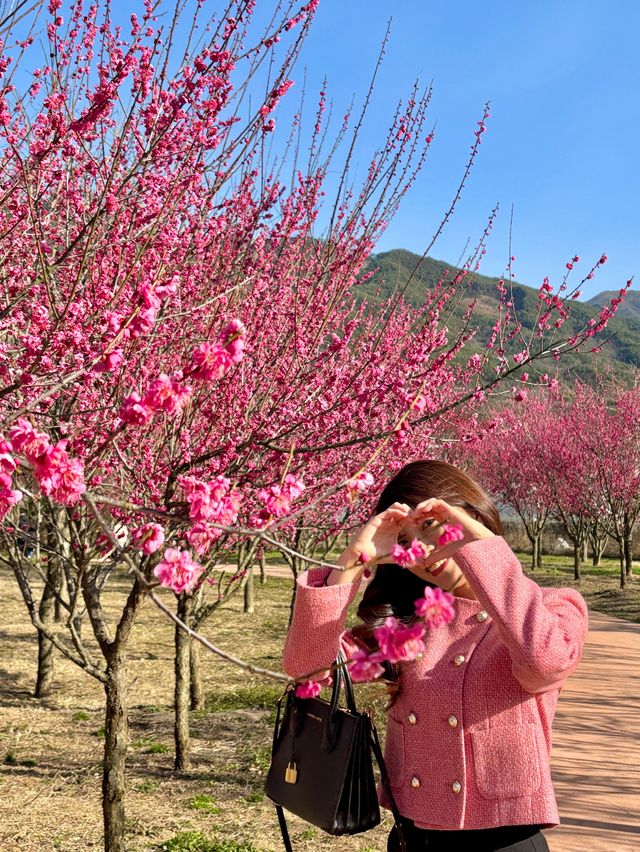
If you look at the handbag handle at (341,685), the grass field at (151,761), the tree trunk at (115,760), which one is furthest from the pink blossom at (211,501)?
the tree trunk at (115,760)

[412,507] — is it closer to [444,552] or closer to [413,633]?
[444,552]

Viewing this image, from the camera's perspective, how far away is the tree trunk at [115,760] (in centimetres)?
401

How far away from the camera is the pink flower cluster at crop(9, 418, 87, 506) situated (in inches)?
59.9

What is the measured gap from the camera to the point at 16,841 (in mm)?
4793

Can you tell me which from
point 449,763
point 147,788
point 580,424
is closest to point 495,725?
point 449,763

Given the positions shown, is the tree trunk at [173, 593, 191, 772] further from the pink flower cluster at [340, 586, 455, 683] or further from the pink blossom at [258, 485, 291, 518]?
the pink flower cluster at [340, 586, 455, 683]

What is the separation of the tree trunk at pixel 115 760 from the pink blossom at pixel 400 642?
11.2 ft

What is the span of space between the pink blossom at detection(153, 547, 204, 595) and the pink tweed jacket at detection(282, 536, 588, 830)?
587 mm

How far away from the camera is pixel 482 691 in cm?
207

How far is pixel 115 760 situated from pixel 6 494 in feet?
10.3

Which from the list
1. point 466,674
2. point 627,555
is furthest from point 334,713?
point 627,555

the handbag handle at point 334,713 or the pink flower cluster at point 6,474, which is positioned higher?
the pink flower cluster at point 6,474

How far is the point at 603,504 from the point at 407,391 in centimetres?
1935

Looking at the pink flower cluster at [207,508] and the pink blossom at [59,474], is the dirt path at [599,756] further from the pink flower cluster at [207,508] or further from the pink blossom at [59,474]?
the pink blossom at [59,474]
